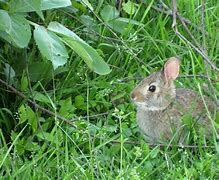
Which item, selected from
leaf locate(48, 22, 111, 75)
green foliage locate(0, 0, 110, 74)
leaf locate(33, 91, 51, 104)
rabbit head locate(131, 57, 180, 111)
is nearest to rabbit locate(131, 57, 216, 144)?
rabbit head locate(131, 57, 180, 111)

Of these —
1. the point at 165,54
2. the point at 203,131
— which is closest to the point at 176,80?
the point at 165,54

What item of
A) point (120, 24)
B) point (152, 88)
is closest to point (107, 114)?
point (152, 88)

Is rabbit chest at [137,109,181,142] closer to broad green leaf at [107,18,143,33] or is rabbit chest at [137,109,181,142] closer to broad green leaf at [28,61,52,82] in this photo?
broad green leaf at [28,61,52,82]

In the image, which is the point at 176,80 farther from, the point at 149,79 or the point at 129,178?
the point at 129,178

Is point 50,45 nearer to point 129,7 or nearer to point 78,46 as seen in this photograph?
point 78,46

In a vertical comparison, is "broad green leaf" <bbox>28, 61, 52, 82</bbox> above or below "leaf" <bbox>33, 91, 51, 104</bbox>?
above
